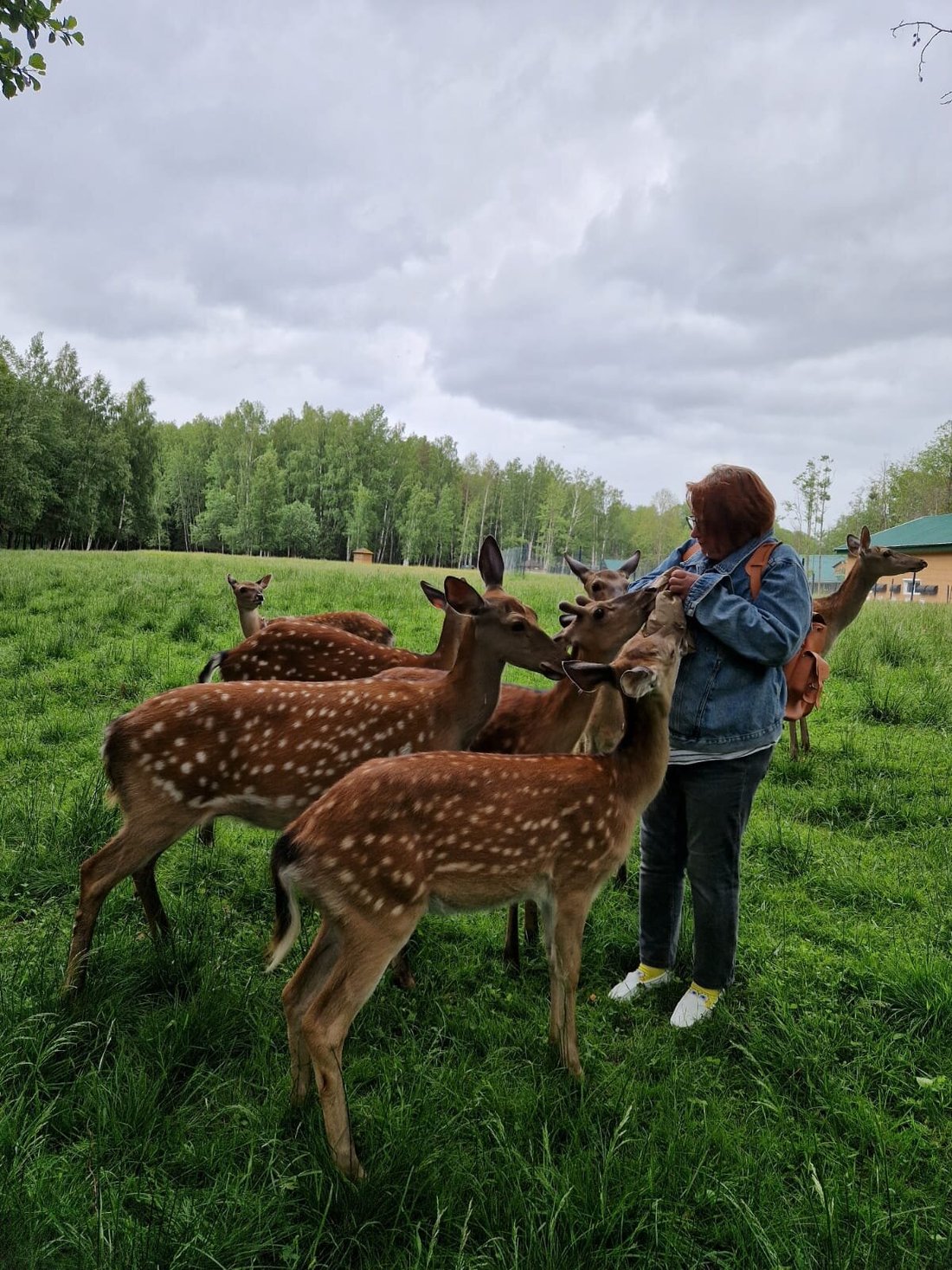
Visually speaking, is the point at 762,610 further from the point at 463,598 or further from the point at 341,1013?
the point at 341,1013

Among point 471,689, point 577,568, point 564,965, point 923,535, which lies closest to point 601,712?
point 471,689

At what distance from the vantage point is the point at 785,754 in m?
6.80

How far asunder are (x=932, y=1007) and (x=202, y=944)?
10.3 feet

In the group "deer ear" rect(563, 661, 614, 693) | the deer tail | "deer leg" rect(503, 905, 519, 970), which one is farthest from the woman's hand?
the deer tail

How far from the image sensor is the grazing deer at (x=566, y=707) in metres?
3.64

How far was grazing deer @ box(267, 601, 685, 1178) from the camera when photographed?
2447 mm

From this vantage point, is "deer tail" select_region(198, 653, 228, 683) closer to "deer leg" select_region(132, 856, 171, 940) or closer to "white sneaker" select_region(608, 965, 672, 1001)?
"deer leg" select_region(132, 856, 171, 940)

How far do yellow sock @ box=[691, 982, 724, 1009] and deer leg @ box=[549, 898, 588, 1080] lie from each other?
0.69m

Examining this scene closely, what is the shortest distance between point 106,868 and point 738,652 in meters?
2.78

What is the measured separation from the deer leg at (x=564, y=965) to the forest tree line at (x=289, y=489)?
40201mm

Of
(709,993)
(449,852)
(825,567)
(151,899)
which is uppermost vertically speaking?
(825,567)

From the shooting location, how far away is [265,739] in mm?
3387

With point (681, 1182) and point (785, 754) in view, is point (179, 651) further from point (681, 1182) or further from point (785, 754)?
point (681, 1182)

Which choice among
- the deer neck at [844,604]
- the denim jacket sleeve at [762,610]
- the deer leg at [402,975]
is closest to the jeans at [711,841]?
the denim jacket sleeve at [762,610]
